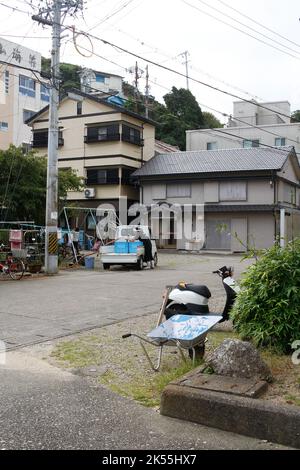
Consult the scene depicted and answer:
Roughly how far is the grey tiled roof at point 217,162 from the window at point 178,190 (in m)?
1.11

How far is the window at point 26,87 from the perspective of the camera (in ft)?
159

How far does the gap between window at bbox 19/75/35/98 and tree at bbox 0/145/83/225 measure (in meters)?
28.9

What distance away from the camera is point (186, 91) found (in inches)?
2110

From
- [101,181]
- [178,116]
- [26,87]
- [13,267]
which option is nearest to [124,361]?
[13,267]

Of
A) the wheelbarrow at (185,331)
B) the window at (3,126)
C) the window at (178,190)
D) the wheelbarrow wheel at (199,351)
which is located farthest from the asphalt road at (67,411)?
the window at (3,126)

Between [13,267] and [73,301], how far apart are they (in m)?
5.83

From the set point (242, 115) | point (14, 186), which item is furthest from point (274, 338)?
point (242, 115)

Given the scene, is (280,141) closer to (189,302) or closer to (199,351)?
(189,302)

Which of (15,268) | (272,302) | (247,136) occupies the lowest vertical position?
(15,268)

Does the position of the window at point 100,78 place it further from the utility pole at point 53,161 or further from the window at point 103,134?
the utility pole at point 53,161

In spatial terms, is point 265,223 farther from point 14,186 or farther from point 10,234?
point 10,234

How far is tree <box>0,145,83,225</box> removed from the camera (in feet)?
70.1

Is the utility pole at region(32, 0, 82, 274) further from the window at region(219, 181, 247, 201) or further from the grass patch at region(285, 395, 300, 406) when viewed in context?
the window at region(219, 181, 247, 201)

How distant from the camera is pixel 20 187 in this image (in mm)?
21531
